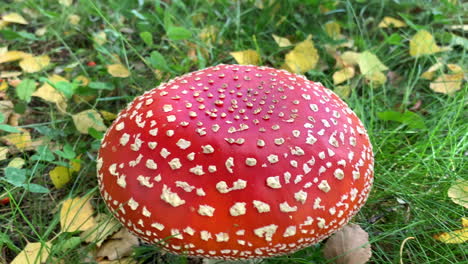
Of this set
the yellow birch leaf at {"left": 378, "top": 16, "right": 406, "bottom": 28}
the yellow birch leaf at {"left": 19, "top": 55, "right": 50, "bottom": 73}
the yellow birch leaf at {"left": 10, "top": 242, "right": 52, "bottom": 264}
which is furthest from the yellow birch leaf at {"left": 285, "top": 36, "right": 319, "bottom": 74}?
the yellow birch leaf at {"left": 10, "top": 242, "right": 52, "bottom": 264}

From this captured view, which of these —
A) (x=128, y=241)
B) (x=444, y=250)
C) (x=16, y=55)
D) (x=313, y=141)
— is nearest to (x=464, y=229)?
(x=444, y=250)

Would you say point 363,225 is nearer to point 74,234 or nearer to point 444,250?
point 444,250

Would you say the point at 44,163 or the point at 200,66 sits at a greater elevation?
the point at 200,66

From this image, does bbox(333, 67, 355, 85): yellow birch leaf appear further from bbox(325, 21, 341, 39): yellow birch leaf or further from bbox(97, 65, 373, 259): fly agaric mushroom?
bbox(97, 65, 373, 259): fly agaric mushroom

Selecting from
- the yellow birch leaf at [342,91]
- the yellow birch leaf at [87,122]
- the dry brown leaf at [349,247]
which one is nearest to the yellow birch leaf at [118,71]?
the yellow birch leaf at [87,122]

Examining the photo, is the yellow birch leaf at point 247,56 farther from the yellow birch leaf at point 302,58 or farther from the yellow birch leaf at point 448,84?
the yellow birch leaf at point 448,84

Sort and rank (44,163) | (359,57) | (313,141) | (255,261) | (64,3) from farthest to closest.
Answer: (64,3)
(359,57)
(44,163)
(255,261)
(313,141)

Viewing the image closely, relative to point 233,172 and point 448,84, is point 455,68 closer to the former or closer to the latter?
point 448,84
